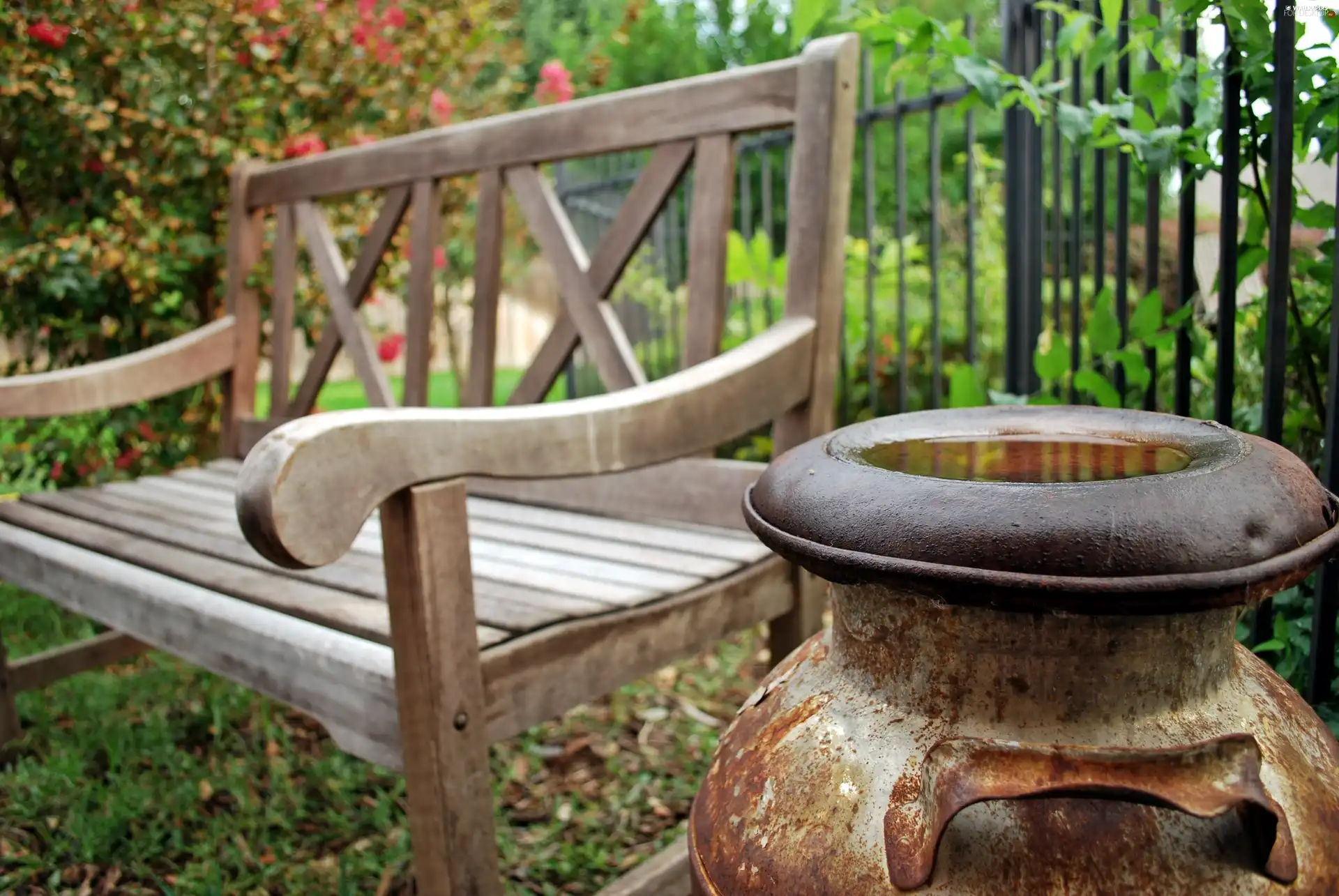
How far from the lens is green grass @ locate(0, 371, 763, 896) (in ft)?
6.27

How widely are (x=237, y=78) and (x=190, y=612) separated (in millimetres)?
2254

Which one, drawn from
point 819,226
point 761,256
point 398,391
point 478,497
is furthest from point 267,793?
point 398,391

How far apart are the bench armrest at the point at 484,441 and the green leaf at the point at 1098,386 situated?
18.6 inches

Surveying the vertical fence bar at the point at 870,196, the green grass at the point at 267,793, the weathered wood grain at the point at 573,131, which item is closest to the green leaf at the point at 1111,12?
the weathered wood grain at the point at 573,131

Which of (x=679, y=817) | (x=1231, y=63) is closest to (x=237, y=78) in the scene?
(x=679, y=817)

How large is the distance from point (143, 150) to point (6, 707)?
1.72m

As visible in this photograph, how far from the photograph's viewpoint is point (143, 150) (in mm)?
3068

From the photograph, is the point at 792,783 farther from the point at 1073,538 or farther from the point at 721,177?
the point at 721,177

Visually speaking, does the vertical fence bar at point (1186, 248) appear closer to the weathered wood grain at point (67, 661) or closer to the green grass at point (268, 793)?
the green grass at point (268, 793)

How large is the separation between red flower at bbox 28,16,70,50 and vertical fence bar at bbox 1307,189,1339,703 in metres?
3.13

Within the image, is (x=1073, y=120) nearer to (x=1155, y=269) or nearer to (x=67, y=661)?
(x=1155, y=269)

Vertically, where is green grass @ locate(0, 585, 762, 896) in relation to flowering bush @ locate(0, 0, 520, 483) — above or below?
below

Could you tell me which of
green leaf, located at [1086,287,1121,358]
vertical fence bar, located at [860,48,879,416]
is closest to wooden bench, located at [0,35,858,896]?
green leaf, located at [1086,287,1121,358]

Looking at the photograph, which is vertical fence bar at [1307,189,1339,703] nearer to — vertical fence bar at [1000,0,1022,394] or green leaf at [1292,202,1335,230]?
green leaf at [1292,202,1335,230]
